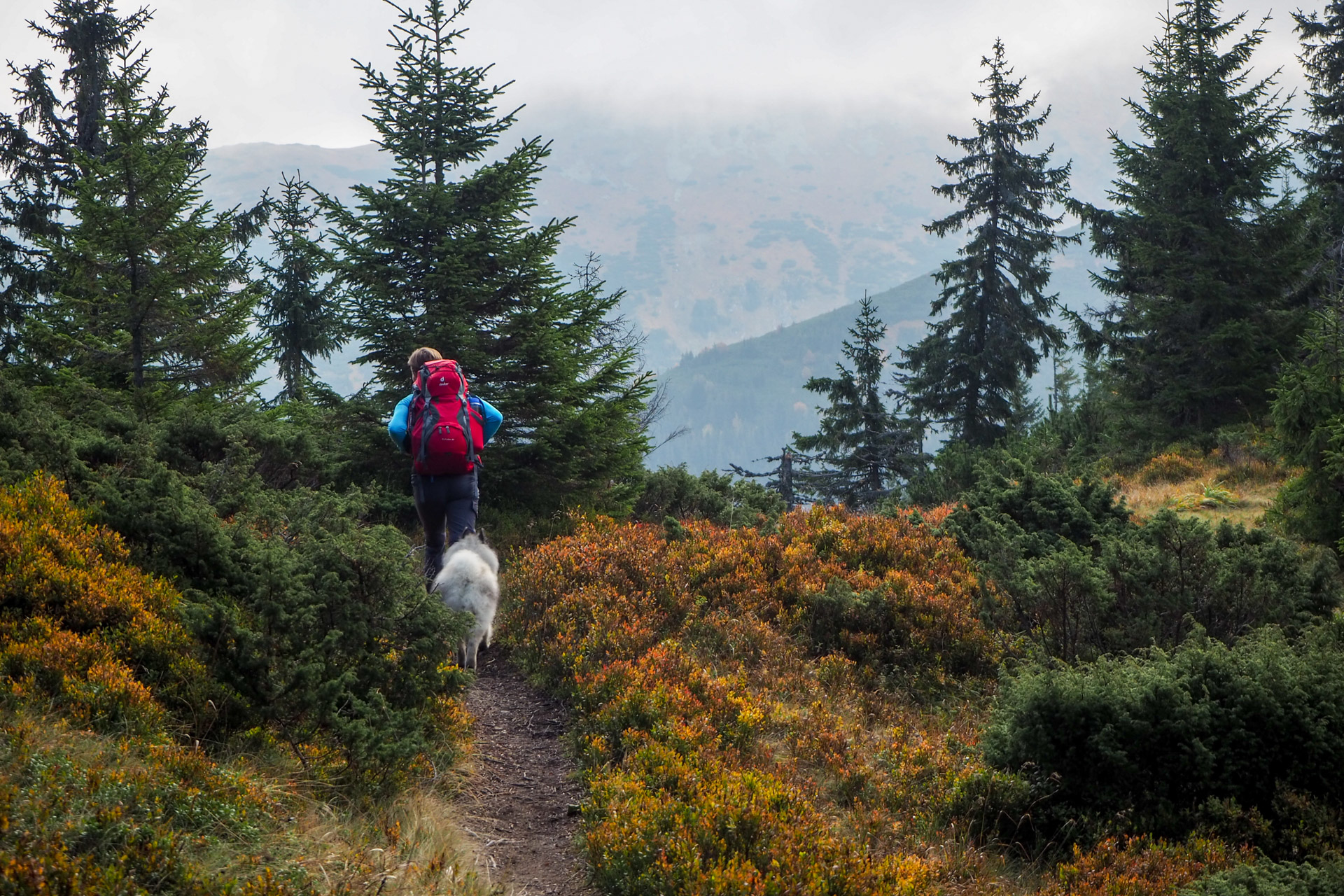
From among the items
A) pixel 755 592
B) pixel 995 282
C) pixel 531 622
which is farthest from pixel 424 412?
pixel 995 282

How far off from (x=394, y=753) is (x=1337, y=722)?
17.6ft

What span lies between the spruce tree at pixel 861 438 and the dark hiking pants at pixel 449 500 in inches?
835

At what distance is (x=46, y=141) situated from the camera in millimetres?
19688

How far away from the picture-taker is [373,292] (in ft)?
37.2

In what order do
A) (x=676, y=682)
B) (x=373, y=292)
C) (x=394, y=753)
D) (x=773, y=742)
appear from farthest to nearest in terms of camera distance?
(x=373, y=292)
(x=676, y=682)
(x=773, y=742)
(x=394, y=753)

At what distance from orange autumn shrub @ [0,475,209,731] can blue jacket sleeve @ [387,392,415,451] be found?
7.79 ft

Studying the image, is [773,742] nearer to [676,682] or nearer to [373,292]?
[676,682]

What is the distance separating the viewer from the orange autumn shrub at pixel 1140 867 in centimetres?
405

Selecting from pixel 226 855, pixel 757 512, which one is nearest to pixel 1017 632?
pixel 757 512

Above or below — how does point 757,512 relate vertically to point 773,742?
above

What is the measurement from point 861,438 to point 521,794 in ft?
80.2

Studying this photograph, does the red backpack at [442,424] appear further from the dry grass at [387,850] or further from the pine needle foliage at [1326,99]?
the pine needle foliage at [1326,99]

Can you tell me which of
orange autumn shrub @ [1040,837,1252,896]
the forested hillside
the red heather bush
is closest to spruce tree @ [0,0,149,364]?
the forested hillside

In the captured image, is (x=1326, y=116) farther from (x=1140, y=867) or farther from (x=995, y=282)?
(x=1140, y=867)
